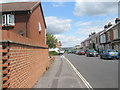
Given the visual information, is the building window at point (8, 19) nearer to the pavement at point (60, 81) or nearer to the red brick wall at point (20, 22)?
the red brick wall at point (20, 22)

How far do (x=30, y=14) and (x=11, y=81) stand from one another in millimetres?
18367

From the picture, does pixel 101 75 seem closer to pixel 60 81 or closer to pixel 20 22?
pixel 60 81

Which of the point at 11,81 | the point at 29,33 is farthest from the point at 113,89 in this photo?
the point at 29,33

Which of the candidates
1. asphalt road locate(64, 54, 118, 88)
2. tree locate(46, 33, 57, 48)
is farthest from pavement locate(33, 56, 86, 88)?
tree locate(46, 33, 57, 48)

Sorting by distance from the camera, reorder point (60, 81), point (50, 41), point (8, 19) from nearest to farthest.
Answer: point (60, 81) < point (8, 19) < point (50, 41)

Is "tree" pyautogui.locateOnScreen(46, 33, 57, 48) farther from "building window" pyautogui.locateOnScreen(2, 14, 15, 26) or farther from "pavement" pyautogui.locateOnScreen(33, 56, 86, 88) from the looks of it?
"pavement" pyautogui.locateOnScreen(33, 56, 86, 88)

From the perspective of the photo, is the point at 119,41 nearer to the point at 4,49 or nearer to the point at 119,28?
the point at 119,28

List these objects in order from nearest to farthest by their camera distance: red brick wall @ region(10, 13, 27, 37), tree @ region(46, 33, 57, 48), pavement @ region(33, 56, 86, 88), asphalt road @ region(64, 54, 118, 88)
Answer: pavement @ region(33, 56, 86, 88)
asphalt road @ region(64, 54, 118, 88)
red brick wall @ region(10, 13, 27, 37)
tree @ region(46, 33, 57, 48)

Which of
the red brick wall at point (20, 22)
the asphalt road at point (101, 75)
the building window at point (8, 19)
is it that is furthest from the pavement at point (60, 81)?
the building window at point (8, 19)

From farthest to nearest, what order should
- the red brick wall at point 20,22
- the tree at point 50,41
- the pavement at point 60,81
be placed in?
the tree at point 50,41 < the red brick wall at point 20,22 < the pavement at point 60,81

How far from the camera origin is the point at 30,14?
824 inches

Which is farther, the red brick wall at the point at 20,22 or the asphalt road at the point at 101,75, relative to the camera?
the red brick wall at the point at 20,22

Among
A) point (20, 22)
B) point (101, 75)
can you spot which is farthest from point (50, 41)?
point (101, 75)

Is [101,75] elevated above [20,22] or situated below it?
below
